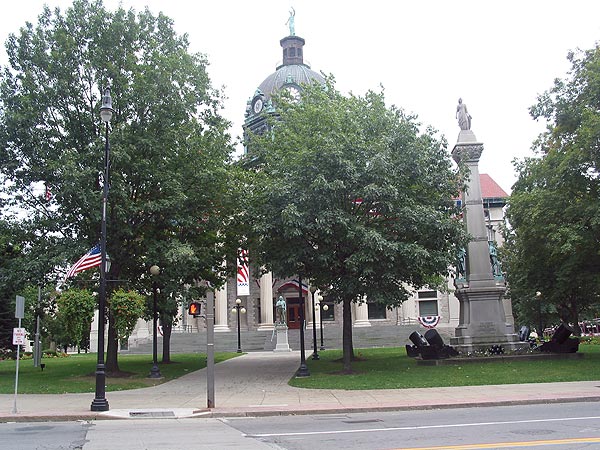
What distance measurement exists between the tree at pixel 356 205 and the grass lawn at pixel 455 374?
Answer: 5.90 ft

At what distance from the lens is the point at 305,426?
11.7m

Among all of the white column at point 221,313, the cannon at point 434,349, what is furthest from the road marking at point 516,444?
the white column at point 221,313

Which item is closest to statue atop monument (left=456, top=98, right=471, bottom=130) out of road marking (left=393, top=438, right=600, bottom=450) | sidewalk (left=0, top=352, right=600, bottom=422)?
sidewalk (left=0, top=352, right=600, bottom=422)

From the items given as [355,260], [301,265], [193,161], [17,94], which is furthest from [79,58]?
[355,260]

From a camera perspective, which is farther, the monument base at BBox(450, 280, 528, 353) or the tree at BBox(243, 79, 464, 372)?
the monument base at BBox(450, 280, 528, 353)

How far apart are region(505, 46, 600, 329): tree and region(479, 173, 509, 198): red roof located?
47251mm

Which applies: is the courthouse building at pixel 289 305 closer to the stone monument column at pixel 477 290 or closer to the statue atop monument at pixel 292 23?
the statue atop monument at pixel 292 23

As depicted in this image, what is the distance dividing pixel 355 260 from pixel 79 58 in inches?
543

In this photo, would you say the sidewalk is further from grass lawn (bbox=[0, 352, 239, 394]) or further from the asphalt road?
grass lawn (bbox=[0, 352, 239, 394])

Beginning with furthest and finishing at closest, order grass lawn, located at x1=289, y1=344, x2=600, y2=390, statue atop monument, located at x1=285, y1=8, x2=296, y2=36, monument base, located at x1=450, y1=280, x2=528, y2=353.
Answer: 1. statue atop monument, located at x1=285, y1=8, x2=296, y2=36
2. monument base, located at x1=450, y1=280, x2=528, y2=353
3. grass lawn, located at x1=289, y1=344, x2=600, y2=390

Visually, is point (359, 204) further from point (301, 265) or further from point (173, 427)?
point (173, 427)

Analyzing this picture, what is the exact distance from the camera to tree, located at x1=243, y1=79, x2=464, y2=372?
21.4m

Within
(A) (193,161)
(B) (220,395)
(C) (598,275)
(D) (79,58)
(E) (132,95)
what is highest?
(D) (79,58)

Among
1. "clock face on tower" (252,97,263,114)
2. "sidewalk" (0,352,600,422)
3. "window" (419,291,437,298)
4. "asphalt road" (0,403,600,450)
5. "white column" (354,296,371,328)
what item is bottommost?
"sidewalk" (0,352,600,422)
